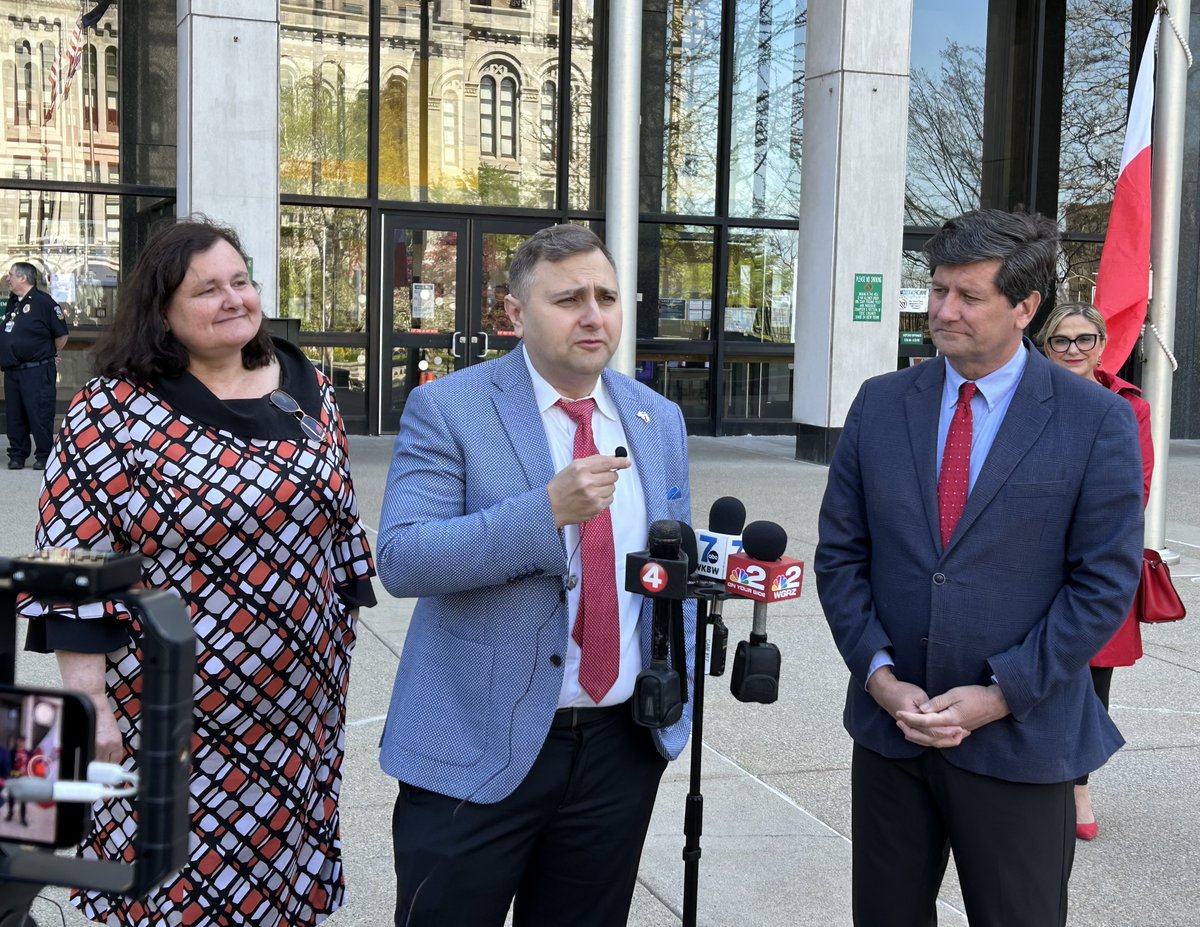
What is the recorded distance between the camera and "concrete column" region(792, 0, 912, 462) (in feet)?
45.5

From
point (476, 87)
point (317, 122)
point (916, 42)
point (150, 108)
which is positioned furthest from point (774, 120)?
point (150, 108)

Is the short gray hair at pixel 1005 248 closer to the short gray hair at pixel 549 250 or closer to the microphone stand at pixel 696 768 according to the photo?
the short gray hair at pixel 549 250

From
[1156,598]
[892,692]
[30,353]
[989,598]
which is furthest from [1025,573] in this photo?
[30,353]

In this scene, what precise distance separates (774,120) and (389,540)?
16235mm

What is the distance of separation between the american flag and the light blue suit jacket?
14946mm

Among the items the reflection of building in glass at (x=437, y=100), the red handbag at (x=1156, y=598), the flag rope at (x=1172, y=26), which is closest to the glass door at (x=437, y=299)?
the reflection of building in glass at (x=437, y=100)

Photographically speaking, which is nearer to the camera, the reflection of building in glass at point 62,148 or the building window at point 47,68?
the reflection of building in glass at point 62,148

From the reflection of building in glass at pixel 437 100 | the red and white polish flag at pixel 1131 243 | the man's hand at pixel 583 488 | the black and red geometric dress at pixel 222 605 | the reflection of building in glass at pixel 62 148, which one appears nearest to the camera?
the man's hand at pixel 583 488

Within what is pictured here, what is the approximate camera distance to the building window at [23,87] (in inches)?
609

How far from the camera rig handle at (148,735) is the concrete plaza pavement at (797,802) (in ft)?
6.54

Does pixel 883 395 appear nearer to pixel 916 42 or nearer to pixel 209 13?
pixel 209 13

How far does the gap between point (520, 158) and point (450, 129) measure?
1007 millimetres

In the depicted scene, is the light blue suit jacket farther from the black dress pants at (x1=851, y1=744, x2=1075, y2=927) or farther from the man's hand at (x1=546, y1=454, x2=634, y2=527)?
the black dress pants at (x1=851, y1=744, x2=1075, y2=927)

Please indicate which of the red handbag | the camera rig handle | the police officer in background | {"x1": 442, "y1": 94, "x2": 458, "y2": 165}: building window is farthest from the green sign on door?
the camera rig handle
